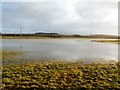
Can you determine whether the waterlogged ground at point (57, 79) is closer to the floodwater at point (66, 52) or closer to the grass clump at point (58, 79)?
the grass clump at point (58, 79)

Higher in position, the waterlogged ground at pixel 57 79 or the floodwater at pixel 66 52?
the floodwater at pixel 66 52

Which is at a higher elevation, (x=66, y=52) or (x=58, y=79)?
(x=66, y=52)

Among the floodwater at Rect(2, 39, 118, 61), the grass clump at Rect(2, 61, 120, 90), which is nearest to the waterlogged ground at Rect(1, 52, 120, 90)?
the grass clump at Rect(2, 61, 120, 90)

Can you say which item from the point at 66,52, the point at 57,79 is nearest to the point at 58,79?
the point at 57,79

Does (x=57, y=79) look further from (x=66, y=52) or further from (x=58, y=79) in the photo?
(x=66, y=52)

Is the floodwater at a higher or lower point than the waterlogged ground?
higher

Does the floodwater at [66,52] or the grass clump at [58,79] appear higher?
the floodwater at [66,52]

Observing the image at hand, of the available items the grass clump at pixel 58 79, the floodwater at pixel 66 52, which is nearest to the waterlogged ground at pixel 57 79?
the grass clump at pixel 58 79

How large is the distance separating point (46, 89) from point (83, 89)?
7.83 feet

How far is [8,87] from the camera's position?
1156cm

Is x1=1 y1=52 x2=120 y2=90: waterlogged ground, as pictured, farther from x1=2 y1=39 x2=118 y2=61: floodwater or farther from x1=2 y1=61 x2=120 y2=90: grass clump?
x1=2 y1=39 x2=118 y2=61: floodwater

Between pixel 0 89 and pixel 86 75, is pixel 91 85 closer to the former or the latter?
pixel 86 75

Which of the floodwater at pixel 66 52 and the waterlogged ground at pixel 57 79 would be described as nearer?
the waterlogged ground at pixel 57 79

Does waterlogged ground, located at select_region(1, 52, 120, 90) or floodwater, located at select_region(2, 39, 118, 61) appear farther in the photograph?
floodwater, located at select_region(2, 39, 118, 61)
